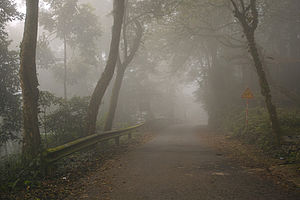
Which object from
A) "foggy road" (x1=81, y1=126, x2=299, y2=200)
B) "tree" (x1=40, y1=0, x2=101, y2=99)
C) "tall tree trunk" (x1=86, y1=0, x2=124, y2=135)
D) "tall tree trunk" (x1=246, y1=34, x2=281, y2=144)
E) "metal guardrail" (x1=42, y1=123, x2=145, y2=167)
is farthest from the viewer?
"tree" (x1=40, y1=0, x2=101, y2=99)

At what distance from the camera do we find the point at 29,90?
738 cm

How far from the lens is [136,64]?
29.0m

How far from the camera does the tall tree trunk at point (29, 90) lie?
7293mm

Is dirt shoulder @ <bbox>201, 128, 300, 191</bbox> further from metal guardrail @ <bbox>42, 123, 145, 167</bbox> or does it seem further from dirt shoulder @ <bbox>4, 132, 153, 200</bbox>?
metal guardrail @ <bbox>42, 123, 145, 167</bbox>

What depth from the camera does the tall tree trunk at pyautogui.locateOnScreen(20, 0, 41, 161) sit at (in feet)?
23.9

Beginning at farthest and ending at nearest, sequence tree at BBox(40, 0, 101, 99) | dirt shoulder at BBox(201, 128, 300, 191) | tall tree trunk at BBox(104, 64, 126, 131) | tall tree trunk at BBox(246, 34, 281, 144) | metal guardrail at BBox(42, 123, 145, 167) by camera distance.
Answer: tree at BBox(40, 0, 101, 99) → tall tree trunk at BBox(104, 64, 126, 131) → tall tree trunk at BBox(246, 34, 281, 144) → metal guardrail at BBox(42, 123, 145, 167) → dirt shoulder at BBox(201, 128, 300, 191)

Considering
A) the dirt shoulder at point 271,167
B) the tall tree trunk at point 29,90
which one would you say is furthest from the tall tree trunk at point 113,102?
the dirt shoulder at point 271,167

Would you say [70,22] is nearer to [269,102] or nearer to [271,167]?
[269,102]

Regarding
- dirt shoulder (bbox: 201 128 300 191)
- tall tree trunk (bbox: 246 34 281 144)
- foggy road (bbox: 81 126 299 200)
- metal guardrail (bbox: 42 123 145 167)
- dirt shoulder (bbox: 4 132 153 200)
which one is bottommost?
dirt shoulder (bbox: 201 128 300 191)

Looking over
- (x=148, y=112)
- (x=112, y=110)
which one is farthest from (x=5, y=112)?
(x=148, y=112)

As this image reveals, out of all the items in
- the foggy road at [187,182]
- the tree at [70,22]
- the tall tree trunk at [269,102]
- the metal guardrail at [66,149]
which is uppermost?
the tree at [70,22]

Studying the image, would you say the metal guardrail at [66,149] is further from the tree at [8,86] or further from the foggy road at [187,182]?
the tree at [8,86]

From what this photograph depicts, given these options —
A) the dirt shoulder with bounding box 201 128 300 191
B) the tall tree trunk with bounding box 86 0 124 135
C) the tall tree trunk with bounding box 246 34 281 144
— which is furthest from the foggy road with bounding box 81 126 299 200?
the tall tree trunk with bounding box 86 0 124 135

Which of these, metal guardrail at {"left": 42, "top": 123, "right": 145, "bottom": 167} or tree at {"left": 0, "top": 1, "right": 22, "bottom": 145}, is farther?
tree at {"left": 0, "top": 1, "right": 22, "bottom": 145}
